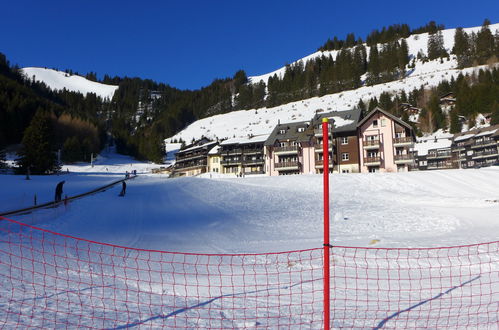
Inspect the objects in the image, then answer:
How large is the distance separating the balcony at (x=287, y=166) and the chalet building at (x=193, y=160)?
2964cm

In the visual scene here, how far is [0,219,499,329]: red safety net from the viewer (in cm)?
641

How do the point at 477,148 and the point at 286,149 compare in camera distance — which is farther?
the point at 477,148

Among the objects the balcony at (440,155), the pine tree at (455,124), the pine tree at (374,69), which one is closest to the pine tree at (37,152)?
the balcony at (440,155)

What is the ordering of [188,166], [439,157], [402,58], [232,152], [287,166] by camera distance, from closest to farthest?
1. [287,166]
2. [439,157]
3. [232,152]
4. [188,166]
5. [402,58]

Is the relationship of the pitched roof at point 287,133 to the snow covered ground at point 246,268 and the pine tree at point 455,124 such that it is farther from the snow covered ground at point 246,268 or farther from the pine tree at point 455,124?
the pine tree at point 455,124

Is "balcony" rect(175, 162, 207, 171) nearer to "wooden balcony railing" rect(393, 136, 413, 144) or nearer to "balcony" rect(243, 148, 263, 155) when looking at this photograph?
"balcony" rect(243, 148, 263, 155)

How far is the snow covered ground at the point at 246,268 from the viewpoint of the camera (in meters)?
6.65

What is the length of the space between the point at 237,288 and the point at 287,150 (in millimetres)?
57812

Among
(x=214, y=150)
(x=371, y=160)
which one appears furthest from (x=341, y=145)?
(x=214, y=150)

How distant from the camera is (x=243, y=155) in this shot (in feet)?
263

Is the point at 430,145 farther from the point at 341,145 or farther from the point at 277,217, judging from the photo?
the point at 277,217

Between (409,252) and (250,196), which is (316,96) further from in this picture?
(409,252)

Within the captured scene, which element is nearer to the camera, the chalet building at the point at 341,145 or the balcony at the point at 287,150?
the chalet building at the point at 341,145

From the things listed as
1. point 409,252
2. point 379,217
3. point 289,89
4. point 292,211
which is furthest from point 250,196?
point 289,89
